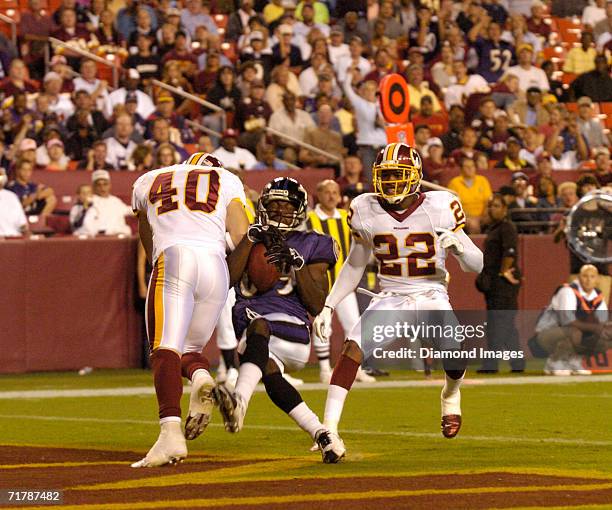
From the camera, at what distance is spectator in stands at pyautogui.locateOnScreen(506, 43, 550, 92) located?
73.6 ft

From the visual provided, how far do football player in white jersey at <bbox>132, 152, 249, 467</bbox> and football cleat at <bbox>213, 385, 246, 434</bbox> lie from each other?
0.24 feet

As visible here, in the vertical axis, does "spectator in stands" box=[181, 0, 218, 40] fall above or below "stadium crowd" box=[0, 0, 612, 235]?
above

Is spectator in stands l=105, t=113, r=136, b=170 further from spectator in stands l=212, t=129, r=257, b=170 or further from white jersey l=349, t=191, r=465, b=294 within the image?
white jersey l=349, t=191, r=465, b=294

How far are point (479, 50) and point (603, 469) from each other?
1573 centimetres

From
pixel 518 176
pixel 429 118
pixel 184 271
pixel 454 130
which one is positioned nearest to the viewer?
pixel 184 271

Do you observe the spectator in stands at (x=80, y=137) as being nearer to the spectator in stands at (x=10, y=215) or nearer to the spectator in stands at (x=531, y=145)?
the spectator in stands at (x=10, y=215)

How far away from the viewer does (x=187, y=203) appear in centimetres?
844

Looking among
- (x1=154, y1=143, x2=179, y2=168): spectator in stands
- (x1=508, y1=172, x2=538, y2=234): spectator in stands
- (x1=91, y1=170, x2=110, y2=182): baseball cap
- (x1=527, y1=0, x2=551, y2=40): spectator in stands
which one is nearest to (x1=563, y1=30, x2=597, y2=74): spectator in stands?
(x1=527, y1=0, x2=551, y2=40): spectator in stands

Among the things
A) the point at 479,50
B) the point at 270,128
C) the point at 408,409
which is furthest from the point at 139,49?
the point at 408,409

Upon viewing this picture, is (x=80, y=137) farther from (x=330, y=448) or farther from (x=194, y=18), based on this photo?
(x=330, y=448)

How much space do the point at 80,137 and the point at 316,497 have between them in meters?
11.7

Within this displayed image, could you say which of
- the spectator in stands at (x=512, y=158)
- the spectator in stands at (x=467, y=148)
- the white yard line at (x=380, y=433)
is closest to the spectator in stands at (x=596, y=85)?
the spectator in stands at (x=512, y=158)

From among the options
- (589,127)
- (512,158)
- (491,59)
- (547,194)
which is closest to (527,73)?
(491,59)

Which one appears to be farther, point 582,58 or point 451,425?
point 582,58
